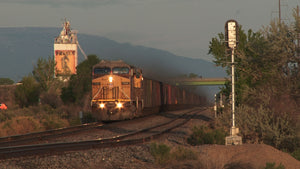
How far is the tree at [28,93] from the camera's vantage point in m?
62.3

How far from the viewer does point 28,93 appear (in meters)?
62.4

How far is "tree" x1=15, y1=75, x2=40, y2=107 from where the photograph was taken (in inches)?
2452

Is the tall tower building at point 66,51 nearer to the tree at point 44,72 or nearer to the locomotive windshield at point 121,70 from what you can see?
the tree at point 44,72

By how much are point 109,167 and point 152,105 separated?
1023 inches

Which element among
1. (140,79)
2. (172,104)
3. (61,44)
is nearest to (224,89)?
(140,79)

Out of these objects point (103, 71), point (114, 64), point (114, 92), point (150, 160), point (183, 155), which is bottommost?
point (150, 160)

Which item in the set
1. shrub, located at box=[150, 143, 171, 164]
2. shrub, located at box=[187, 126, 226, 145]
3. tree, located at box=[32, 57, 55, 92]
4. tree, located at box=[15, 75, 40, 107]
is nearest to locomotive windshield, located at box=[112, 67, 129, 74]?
shrub, located at box=[187, 126, 226, 145]

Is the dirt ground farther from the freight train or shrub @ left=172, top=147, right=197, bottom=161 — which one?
the freight train

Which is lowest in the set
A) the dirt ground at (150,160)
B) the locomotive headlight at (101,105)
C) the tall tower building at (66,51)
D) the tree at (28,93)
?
the dirt ground at (150,160)

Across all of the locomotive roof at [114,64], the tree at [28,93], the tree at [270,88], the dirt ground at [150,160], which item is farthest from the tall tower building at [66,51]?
the dirt ground at [150,160]

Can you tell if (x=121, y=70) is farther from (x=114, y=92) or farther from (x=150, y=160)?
(x=150, y=160)

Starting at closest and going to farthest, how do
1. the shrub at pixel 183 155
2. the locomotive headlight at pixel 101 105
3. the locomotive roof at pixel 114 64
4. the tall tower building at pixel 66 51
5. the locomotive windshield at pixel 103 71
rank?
the shrub at pixel 183 155, the locomotive headlight at pixel 101 105, the locomotive windshield at pixel 103 71, the locomotive roof at pixel 114 64, the tall tower building at pixel 66 51

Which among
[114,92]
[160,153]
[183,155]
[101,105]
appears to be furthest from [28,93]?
[183,155]

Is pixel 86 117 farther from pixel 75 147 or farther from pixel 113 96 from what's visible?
pixel 75 147
